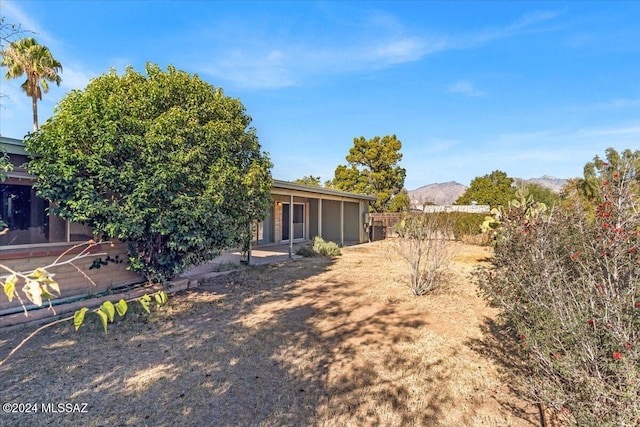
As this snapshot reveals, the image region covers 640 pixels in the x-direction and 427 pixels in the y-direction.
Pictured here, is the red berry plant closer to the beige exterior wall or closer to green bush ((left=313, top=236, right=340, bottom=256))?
the beige exterior wall

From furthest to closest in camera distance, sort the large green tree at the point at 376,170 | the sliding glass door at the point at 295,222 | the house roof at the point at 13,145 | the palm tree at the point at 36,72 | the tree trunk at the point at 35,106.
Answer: the large green tree at the point at 376,170 < the tree trunk at the point at 35,106 < the sliding glass door at the point at 295,222 < the palm tree at the point at 36,72 < the house roof at the point at 13,145

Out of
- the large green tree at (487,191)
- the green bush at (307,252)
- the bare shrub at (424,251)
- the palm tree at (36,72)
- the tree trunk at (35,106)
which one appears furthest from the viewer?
the large green tree at (487,191)

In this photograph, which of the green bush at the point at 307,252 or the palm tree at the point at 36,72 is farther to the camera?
the palm tree at the point at 36,72

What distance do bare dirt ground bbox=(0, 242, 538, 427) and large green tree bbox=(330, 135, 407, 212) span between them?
19301mm

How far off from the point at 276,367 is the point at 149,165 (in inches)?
155

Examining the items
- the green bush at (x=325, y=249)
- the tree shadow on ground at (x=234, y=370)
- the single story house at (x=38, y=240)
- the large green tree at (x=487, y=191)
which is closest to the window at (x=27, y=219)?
the single story house at (x=38, y=240)

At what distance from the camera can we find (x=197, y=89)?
6566 mm

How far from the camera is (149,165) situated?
575 centimetres

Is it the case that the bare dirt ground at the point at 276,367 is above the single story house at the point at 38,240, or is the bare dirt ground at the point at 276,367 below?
below

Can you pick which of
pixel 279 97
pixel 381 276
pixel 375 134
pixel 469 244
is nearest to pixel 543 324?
pixel 381 276

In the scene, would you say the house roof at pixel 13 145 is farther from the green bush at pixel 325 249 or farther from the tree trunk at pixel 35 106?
the tree trunk at pixel 35 106

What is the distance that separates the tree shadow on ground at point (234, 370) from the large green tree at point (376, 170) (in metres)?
19.9

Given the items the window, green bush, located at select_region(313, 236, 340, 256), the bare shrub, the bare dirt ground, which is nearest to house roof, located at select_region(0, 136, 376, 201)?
the window

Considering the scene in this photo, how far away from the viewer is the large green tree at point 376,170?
25.4m
